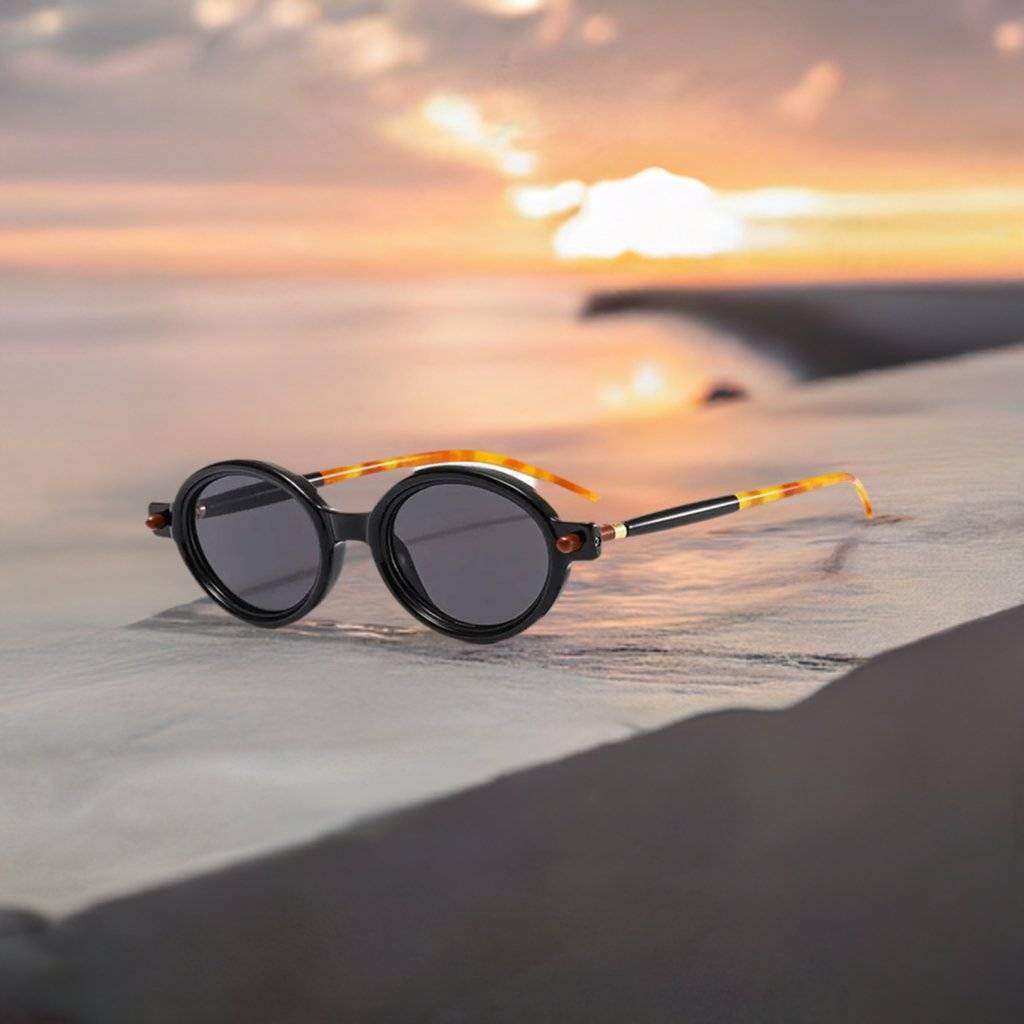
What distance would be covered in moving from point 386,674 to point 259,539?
227 mm

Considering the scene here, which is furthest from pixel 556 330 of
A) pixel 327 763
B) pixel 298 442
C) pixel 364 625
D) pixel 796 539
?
pixel 327 763

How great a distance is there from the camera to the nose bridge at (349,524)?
1.44 meters

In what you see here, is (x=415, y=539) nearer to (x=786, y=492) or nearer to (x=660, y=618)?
(x=660, y=618)

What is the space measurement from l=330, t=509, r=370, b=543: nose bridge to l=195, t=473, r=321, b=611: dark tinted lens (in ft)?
0.08

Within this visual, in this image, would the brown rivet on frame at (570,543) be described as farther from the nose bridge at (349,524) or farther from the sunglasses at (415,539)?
the nose bridge at (349,524)

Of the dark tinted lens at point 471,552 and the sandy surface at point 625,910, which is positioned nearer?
the sandy surface at point 625,910

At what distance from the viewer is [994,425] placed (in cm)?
284

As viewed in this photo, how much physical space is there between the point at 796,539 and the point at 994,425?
3.78 ft

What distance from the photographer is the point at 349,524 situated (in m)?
1.45

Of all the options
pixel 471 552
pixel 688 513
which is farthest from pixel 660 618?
pixel 471 552

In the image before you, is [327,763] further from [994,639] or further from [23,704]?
[994,639]

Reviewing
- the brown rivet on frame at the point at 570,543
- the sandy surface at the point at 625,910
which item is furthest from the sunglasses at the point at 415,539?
the sandy surface at the point at 625,910

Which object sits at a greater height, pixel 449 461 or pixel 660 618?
pixel 449 461

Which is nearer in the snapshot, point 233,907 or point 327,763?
point 233,907
